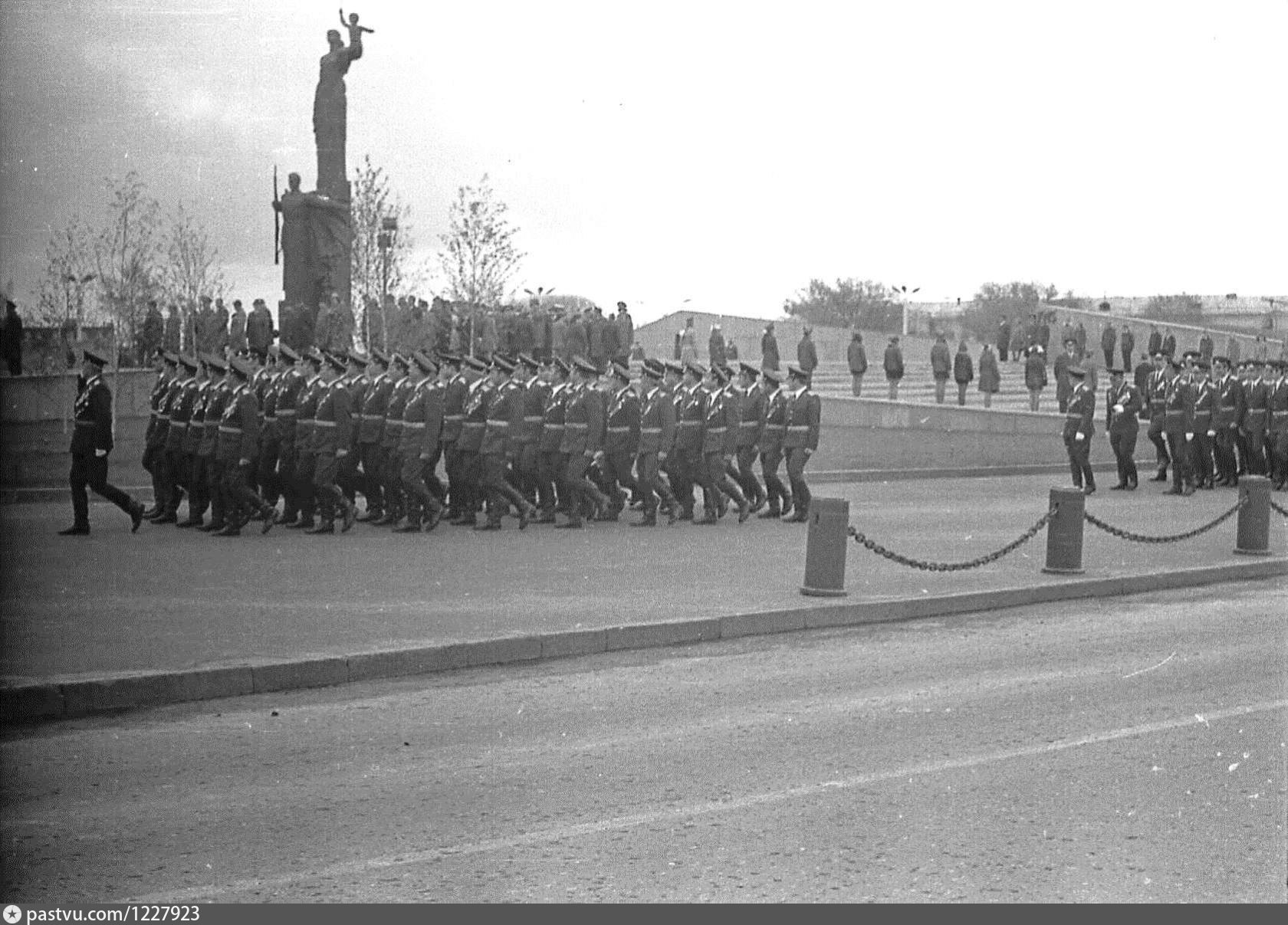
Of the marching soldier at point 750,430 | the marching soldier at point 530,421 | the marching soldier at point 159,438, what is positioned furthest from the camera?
the marching soldier at point 750,430

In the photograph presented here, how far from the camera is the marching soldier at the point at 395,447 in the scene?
65.0ft

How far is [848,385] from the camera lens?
48.0 metres

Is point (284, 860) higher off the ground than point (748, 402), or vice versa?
point (748, 402)

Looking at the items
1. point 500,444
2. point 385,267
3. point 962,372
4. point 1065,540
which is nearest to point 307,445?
point 500,444

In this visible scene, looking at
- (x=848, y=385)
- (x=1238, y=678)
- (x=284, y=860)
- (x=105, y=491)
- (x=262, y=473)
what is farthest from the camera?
(x=848, y=385)

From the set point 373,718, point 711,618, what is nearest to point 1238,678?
point 711,618

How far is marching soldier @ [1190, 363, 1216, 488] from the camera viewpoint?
28.5 m

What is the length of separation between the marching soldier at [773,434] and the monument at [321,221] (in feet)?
38.3

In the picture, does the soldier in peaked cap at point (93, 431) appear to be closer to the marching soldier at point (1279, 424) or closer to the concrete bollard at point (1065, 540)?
the concrete bollard at point (1065, 540)

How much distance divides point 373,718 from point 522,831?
9.15ft

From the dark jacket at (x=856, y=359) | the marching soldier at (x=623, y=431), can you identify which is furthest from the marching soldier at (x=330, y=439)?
the dark jacket at (x=856, y=359)

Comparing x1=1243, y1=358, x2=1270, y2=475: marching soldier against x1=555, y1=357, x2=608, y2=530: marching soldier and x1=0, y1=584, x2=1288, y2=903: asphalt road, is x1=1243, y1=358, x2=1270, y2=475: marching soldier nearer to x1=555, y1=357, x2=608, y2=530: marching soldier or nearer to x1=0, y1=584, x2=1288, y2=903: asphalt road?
x1=555, y1=357, x2=608, y2=530: marching soldier

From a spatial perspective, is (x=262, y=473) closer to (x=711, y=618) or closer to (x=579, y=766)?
(x=711, y=618)

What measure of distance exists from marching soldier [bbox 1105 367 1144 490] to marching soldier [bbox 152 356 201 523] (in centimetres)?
1505
